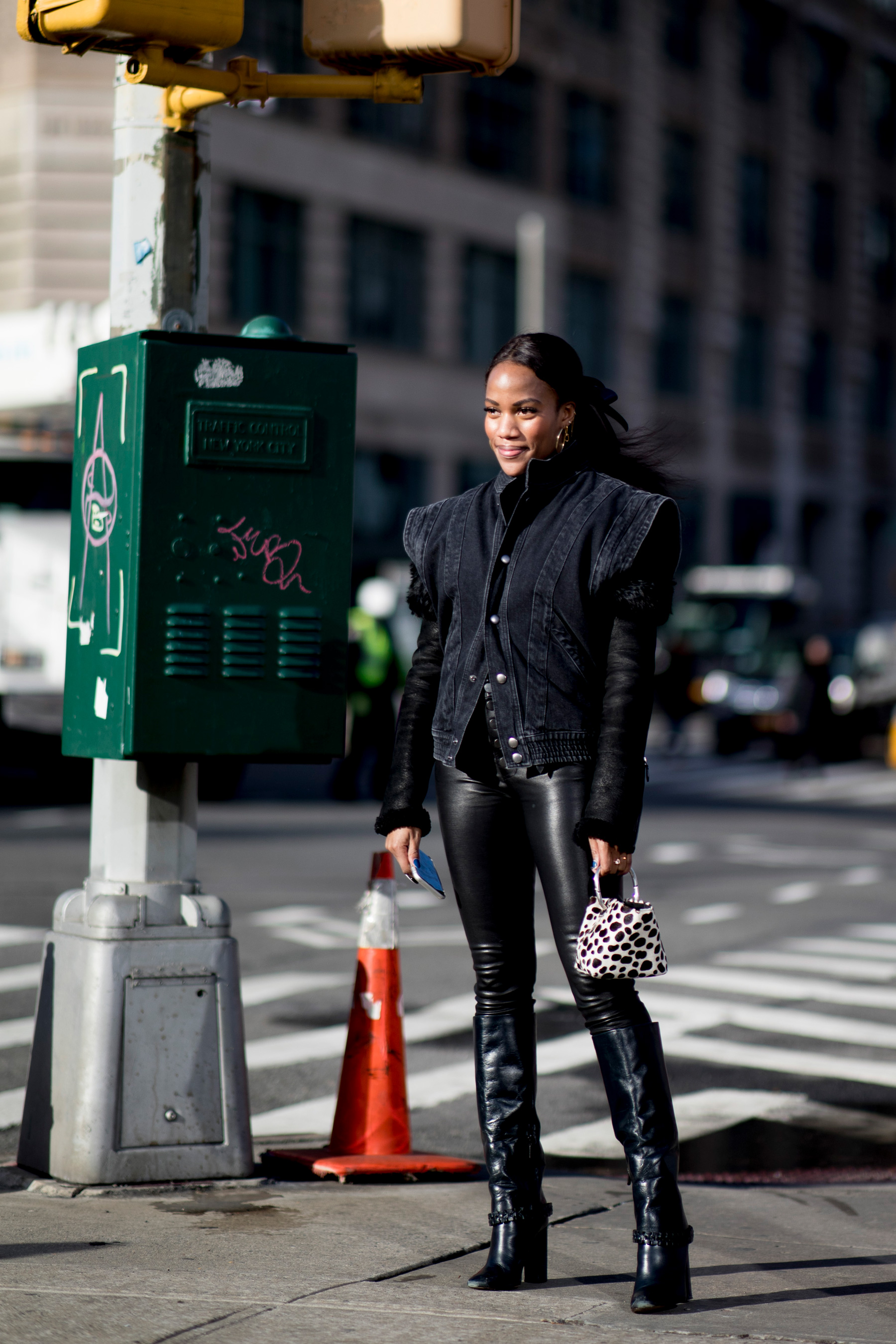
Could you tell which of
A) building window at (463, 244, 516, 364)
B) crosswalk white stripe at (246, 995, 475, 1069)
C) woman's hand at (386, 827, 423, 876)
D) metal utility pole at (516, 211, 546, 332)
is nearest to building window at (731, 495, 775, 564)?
metal utility pole at (516, 211, 546, 332)

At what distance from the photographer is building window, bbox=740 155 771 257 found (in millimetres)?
46406

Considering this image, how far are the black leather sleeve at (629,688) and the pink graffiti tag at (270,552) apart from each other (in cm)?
112

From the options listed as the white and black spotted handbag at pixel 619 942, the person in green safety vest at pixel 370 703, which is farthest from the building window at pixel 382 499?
the white and black spotted handbag at pixel 619 942

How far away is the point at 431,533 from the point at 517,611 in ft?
1.13

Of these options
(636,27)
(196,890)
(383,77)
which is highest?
(636,27)

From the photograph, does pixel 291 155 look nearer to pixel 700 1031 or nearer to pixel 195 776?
pixel 700 1031

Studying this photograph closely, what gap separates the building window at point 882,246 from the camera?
170 ft

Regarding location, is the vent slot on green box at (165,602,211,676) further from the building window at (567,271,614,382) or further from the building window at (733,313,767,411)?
the building window at (733,313,767,411)

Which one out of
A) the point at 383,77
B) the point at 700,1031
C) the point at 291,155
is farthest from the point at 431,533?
the point at 291,155

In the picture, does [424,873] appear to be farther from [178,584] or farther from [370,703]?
[370,703]

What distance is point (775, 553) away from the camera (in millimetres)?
46562

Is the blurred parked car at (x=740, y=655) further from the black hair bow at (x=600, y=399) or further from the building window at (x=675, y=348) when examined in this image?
the black hair bow at (x=600, y=399)

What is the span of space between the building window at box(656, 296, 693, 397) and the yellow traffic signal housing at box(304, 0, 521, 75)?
3902 cm

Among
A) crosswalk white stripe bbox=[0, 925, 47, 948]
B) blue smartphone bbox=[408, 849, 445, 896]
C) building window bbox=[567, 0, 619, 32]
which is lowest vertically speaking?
crosswalk white stripe bbox=[0, 925, 47, 948]
